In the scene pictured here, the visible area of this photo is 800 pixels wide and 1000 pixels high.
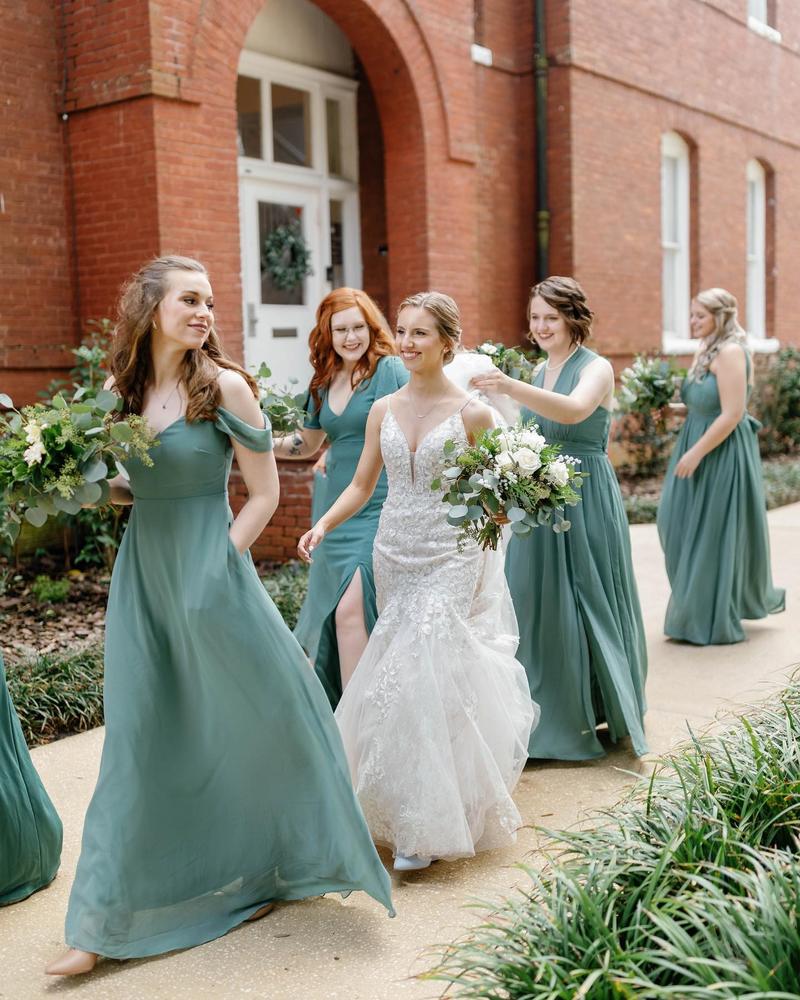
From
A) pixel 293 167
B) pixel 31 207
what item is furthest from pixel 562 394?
pixel 293 167

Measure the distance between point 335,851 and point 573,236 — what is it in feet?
37.3

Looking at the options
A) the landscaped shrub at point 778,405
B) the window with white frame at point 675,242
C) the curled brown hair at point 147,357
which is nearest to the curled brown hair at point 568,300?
the curled brown hair at point 147,357

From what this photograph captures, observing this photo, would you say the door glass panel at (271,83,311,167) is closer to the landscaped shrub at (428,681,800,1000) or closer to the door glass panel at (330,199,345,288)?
the door glass panel at (330,199,345,288)

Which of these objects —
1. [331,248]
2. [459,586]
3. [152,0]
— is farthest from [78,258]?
[459,586]

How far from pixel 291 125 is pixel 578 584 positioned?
7.97 meters

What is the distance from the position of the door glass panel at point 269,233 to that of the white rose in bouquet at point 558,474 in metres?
7.89

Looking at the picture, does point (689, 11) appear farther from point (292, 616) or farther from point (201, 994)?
point (201, 994)

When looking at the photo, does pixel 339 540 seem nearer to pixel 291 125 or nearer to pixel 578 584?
pixel 578 584

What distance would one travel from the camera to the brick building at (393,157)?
9.11 metres

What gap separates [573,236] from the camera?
1393 cm

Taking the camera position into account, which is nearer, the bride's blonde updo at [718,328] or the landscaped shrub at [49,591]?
the bride's blonde updo at [718,328]

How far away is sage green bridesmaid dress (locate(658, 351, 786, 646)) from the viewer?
7.17m

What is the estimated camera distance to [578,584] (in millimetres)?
5277

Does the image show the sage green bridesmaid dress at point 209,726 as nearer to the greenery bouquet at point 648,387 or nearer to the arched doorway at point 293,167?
the greenery bouquet at point 648,387
